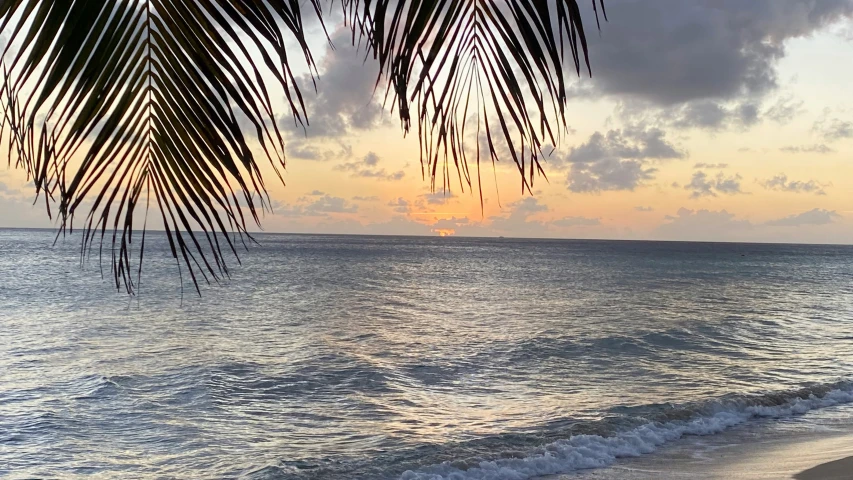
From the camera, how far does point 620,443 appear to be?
10508mm

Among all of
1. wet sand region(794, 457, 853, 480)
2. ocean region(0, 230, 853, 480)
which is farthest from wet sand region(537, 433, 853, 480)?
ocean region(0, 230, 853, 480)

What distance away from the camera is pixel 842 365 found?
17.1 m

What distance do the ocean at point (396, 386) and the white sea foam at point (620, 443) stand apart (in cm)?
3

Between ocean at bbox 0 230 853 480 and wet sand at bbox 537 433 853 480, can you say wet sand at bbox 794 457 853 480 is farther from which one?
ocean at bbox 0 230 853 480

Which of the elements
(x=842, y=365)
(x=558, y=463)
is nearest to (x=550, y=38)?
(x=558, y=463)

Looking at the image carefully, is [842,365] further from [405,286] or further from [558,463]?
[405,286]

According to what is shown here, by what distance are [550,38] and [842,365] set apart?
19.7 meters

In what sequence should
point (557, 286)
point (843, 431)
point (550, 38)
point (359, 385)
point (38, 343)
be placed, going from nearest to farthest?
point (550, 38) < point (843, 431) < point (359, 385) < point (38, 343) < point (557, 286)

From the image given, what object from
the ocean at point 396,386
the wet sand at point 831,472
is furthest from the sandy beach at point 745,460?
the ocean at point 396,386

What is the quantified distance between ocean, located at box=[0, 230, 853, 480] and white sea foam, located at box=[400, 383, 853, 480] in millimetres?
33

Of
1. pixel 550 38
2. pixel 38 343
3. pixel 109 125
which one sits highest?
pixel 550 38

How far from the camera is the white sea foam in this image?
9407 mm

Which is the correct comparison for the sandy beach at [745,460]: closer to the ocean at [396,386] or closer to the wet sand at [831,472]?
the wet sand at [831,472]

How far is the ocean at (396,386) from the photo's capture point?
403 inches
